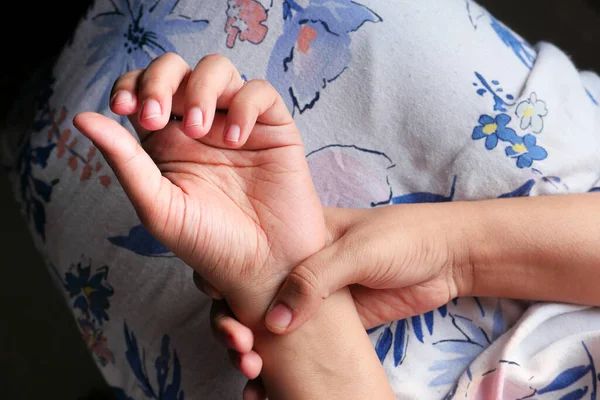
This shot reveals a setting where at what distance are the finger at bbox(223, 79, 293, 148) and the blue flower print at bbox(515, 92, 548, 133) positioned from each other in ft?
0.94

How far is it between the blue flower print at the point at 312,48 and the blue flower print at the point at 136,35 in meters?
0.11

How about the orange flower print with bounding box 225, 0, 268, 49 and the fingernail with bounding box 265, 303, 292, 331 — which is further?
the orange flower print with bounding box 225, 0, 268, 49

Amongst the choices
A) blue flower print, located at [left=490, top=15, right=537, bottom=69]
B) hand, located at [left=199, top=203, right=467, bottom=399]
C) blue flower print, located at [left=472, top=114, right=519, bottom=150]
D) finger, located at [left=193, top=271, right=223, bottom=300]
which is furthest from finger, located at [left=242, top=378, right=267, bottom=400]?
blue flower print, located at [left=490, top=15, right=537, bottom=69]

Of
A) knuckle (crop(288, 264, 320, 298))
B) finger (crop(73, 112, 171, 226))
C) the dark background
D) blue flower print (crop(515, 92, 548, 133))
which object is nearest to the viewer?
finger (crop(73, 112, 171, 226))

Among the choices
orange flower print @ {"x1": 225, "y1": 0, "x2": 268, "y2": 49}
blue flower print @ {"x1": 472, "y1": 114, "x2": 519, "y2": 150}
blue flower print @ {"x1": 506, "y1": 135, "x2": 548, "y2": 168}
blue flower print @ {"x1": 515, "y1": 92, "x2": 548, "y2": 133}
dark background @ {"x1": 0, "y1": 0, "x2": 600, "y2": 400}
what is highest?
orange flower print @ {"x1": 225, "y1": 0, "x2": 268, "y2": 49}

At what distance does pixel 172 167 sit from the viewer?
54cm

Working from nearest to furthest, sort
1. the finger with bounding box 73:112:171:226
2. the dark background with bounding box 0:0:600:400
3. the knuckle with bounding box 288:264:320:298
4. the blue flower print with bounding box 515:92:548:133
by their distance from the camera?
the finger with bounding box 73:112:171:226, the knuckle with bounding box 288:264:320:298, the blue flower print with bounding box 515:92:548:133, the dark background with bounding box 0:0:600:400

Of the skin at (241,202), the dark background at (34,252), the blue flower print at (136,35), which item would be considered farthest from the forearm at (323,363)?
the dark background at (34,252)

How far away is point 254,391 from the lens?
606 mm

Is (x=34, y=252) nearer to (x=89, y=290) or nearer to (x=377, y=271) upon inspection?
(x=89, y=290)

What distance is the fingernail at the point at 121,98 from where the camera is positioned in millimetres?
478

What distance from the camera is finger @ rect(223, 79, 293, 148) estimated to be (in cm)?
50

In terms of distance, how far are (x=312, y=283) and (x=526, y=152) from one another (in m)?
0.29

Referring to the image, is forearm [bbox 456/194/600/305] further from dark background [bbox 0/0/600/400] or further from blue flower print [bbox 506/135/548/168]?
dark background [bbox 0/0/600/400]
